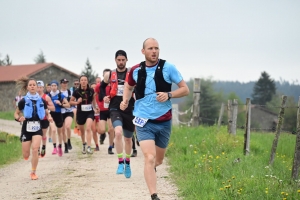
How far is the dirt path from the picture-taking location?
8.27 m

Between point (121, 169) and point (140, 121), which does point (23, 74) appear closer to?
point (121, 169)

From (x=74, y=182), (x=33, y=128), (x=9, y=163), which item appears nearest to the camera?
(x=74, y=182)

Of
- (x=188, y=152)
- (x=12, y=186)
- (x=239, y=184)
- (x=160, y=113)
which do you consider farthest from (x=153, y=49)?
(x=188, y=152)

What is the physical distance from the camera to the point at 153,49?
7.14 metres

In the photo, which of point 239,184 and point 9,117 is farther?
point 9,117

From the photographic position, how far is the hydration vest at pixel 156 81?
23.5ft

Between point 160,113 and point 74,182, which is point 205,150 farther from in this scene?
point 160,113

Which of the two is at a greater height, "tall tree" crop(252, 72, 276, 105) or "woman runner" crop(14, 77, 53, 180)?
"tall tree" crop(252, 72, 276, 105)

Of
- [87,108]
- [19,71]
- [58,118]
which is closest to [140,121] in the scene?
[87,108]

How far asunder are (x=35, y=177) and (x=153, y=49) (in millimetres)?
4652

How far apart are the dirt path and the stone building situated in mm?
48717

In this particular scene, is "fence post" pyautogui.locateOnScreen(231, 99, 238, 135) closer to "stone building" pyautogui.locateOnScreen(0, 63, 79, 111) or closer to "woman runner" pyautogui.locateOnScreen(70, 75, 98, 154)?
"woman runner" pyautogui.locateOnScreen(70, 75, 98, 154)

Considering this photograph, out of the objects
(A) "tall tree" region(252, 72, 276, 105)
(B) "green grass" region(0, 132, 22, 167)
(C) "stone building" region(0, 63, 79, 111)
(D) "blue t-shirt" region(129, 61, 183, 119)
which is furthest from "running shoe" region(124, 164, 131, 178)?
(A) "tall tree" region(252, 72, 276, 105)

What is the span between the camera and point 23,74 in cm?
6191
